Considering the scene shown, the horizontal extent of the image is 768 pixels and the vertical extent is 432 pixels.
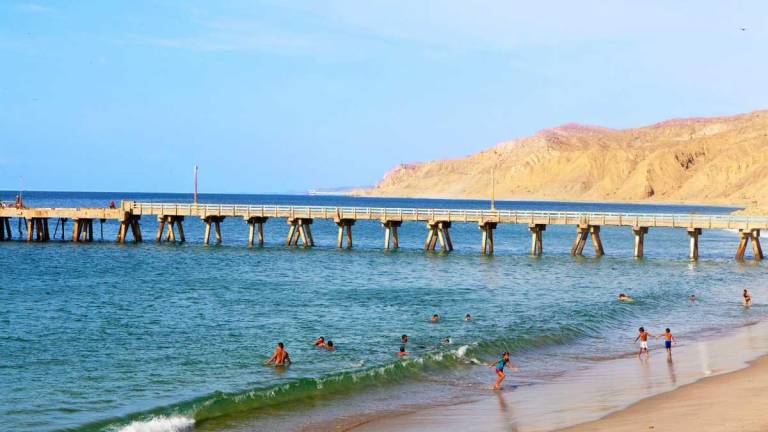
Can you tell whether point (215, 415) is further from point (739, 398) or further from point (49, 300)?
point (49, 300)

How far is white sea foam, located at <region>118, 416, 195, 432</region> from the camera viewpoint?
61.7 ft

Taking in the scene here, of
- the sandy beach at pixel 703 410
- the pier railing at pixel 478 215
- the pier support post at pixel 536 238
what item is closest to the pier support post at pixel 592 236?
the pier railing at pixel 478 215

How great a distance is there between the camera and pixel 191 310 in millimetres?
36125

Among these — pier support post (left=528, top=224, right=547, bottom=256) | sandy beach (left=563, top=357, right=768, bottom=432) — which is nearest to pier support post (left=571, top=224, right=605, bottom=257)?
pier support post (left=528, top=224, right=547, bottom=256)

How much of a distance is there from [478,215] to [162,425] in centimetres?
4181

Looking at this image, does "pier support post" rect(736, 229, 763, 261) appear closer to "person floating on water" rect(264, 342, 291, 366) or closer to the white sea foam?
"person floating on water" rect(264, 342, 291, 366)

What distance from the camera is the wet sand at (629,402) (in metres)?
17.8

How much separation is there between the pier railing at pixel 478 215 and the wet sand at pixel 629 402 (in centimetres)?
2961

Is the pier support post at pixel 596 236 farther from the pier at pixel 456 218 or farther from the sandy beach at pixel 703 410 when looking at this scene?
the sandy beach at pixel 703 410

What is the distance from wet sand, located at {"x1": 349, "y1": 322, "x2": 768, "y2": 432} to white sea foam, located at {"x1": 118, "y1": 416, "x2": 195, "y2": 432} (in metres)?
3.44

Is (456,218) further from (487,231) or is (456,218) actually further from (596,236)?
(596,236)

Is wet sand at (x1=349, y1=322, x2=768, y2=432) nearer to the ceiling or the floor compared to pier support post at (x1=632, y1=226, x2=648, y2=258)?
nearer to the floor

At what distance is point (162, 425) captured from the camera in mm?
18984

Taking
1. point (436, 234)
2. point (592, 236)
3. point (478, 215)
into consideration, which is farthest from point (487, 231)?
point (592, 236)
